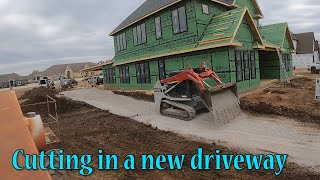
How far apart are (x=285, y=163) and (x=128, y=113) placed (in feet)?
31.9

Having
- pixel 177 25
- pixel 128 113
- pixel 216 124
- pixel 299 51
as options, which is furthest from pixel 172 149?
pixel 299 51

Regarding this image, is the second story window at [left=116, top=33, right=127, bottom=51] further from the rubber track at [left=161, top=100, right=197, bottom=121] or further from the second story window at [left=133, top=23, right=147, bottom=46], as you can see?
the rubber track at [left=161, top=100, right=197, bottom=121]

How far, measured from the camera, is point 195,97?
464 inches

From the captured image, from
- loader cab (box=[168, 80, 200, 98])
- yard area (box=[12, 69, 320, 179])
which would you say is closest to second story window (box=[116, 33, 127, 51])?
yard area (box=[12, 69, 320, 179])

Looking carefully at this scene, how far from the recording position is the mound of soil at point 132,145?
590 centimetres

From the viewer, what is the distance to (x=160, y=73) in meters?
20.6

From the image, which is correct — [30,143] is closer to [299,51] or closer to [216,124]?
[216,124]

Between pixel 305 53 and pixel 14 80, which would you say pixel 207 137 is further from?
pixel 14 80

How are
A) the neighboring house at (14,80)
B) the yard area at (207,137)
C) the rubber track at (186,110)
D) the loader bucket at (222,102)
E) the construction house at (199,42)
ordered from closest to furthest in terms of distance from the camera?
the yard area at (207,137), the loader bucket at (222,102), the rubber track at (186,110), the construction house at (199,42), the neighboring house at (14,80)

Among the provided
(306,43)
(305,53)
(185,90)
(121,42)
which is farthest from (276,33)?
(306,43)

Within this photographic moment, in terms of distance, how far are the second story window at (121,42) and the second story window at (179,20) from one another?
8.65 metres

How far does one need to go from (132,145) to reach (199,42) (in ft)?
31.1

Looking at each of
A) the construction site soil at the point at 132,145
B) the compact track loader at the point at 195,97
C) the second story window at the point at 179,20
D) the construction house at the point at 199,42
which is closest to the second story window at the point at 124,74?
the construction house at the point at 199,42

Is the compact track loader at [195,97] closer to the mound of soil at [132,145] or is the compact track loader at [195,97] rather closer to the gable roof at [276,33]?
the mound of soil at [132,145]
